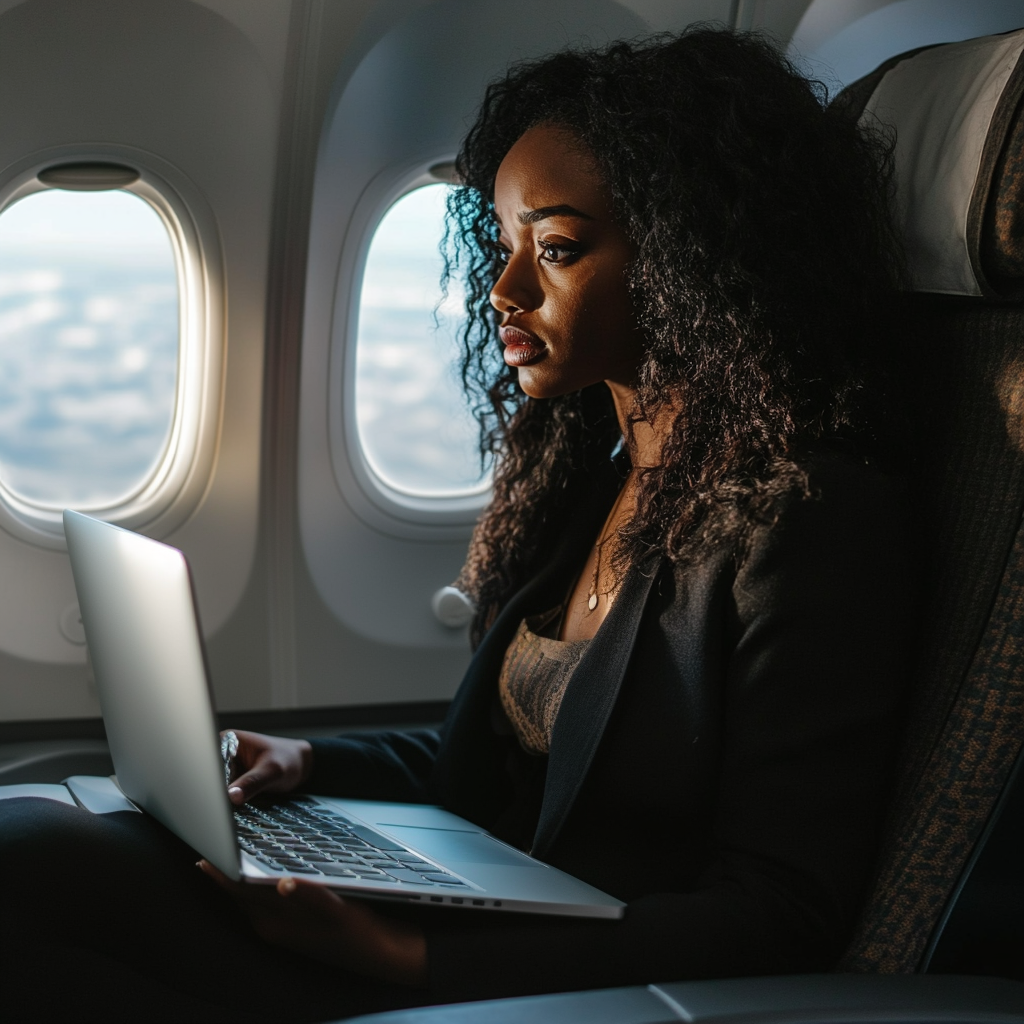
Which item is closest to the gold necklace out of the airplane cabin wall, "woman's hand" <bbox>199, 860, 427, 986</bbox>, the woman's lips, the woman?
the woman

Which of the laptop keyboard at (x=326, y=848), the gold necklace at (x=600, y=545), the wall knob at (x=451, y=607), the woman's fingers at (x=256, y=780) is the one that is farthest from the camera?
the wall knob at (x=451, y=607)

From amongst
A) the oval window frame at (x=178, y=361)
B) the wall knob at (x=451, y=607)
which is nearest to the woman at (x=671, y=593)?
the oval window frame at (x=178, y=361)

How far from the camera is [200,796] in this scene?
0.92 meters

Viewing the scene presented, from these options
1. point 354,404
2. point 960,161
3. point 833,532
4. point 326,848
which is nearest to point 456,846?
point 326,848

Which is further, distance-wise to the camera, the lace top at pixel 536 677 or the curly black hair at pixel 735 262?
the lace top at pixel 536 677

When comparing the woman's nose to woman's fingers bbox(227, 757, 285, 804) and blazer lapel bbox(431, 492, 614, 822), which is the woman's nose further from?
woman's fingers bbox(227, 757, 285, 804)

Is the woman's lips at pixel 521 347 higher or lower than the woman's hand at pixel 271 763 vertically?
higher

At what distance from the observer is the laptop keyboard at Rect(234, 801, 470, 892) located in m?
0.98

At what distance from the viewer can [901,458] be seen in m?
1.21

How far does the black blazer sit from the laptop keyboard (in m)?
0.06

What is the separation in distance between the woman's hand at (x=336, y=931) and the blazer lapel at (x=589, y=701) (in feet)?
0.78

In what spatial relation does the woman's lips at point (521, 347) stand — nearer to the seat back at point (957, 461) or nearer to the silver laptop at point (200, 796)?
the seat back at point (957, 461)

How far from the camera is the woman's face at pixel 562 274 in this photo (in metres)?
1.32

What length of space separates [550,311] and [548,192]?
0.47 feet
